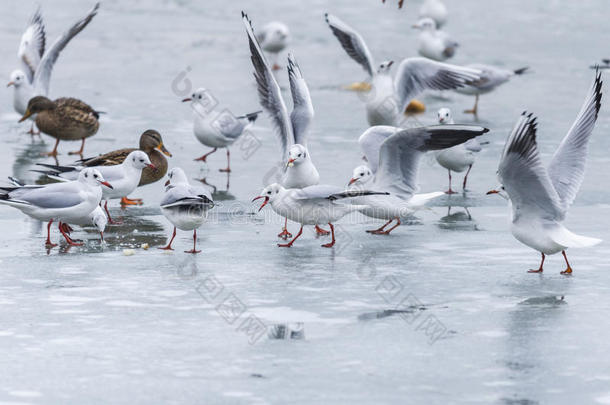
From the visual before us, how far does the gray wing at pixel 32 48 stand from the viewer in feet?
55.7

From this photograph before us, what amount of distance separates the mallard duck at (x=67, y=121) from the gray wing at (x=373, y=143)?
457cm

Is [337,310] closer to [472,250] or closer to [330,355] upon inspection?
[330,355]

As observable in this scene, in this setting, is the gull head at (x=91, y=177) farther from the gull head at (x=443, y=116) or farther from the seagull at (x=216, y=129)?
the gull head at (x=443, y=116)

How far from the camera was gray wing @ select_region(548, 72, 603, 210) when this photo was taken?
28.4 feet

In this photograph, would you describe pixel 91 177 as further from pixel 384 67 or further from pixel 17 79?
pixel 17 79

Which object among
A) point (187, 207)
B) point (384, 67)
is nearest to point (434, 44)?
point (384, 67)

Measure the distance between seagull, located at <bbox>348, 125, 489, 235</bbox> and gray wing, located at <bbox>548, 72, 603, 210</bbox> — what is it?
0.82 metres

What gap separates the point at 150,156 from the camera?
11797mm

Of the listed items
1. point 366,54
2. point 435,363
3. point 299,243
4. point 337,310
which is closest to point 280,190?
point 299,243

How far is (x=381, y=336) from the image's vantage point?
682 cm

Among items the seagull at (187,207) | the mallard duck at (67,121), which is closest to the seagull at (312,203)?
the seagull at (187,207)

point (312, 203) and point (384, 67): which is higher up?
point (384, 67)

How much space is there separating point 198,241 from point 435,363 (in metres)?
3.71

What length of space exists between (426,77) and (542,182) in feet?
19.8
